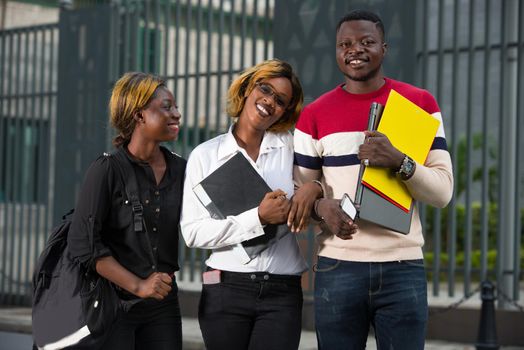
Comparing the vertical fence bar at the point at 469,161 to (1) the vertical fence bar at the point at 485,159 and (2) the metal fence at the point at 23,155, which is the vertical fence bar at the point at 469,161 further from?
(2) the metal fence at the point at 23,155

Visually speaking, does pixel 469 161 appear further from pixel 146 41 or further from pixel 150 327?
pixel 150 327

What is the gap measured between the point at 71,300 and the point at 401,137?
1.26 m

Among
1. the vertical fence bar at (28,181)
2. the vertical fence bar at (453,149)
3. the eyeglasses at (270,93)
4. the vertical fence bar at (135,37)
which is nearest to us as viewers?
the eyeglasses at (270,93)

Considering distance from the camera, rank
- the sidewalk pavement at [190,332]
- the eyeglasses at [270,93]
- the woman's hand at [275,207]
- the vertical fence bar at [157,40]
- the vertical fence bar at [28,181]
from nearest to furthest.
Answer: the woman's hand at [275,207] → the eyeglasses at [270,93] → the sidewalk pavement at [190,332] → the vertical fence bar at [157,40] → the vertical fence bar at [28,181]

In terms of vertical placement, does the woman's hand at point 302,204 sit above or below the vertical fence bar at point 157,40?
below

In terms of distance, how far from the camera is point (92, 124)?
32.7ft

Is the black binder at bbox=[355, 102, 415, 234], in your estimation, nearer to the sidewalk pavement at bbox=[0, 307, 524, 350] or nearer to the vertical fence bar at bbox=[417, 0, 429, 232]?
the sidewalk pavement at bbox=[0, 307, 524, 350]

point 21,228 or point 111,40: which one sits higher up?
point 111,40

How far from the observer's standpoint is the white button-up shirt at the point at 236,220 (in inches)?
128

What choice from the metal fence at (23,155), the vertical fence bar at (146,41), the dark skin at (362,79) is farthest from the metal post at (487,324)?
the metal fence at (23,155)

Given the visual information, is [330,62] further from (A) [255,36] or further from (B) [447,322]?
(B) [447,322]

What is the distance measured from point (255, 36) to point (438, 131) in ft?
18.4

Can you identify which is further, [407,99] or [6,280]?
[6,280]

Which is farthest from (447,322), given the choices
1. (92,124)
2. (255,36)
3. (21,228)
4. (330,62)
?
(21,228)
